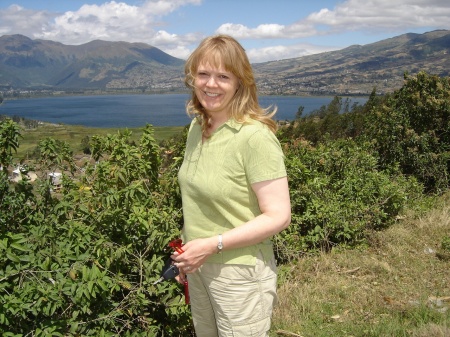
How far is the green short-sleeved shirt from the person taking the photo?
1582mm

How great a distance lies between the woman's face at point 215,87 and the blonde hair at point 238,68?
0.02 meters

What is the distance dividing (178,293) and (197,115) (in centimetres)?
142

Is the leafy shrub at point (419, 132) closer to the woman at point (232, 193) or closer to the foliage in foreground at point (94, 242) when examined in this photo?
the foliage in foreground at point (94, 242)

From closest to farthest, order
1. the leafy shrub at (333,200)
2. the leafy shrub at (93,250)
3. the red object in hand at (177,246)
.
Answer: the red object in hand at (177,246) → the leafy shrub at (93,250) → the leafy shrub at (333,200)

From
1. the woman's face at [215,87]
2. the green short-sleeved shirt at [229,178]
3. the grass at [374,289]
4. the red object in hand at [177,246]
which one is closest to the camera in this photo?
the green short-sleeved shirt at [229,178]

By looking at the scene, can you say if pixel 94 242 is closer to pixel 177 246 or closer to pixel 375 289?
pixel 177 246

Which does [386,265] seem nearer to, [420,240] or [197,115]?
[420,240]

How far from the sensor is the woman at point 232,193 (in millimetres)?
1597

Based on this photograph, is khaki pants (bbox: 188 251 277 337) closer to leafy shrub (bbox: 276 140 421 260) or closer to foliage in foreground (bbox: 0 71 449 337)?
foliage in foreground (bbox: 0 71 449 337)

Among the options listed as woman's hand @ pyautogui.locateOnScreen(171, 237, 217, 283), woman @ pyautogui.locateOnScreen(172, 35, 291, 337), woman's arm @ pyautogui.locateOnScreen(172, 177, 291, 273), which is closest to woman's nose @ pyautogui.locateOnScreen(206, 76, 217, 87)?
woman @ pyautogui.locateOnScreen(172, 35, 291, 337)

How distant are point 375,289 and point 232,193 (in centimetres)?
267

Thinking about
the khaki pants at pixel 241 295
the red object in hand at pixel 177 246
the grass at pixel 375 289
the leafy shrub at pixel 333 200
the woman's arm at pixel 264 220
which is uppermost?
the woman's arm at pixel 264 220

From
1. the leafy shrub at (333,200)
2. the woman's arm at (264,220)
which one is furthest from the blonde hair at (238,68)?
the leafy shrub at (333,200)

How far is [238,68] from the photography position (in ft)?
5.52
